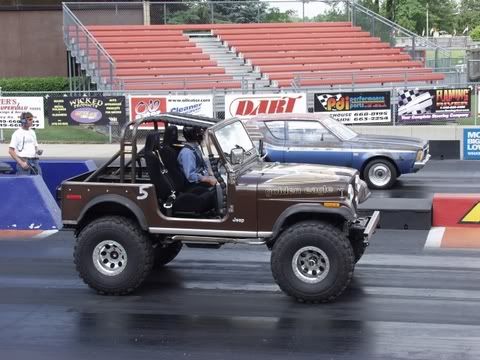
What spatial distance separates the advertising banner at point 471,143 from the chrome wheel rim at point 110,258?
1430 cm

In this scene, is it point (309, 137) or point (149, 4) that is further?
point (149, 4)

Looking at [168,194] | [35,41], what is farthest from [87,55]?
[168,194]

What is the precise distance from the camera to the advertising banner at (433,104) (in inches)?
997

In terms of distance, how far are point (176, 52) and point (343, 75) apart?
22.5ft

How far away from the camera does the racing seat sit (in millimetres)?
8438

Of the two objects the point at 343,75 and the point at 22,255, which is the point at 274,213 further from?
the point at 343,75

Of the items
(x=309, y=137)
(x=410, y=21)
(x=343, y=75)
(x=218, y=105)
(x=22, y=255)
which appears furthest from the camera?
(x=410, y=21)

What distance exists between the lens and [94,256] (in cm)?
857

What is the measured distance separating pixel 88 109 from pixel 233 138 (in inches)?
662

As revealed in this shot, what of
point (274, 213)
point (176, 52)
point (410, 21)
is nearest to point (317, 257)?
point (274, 213)

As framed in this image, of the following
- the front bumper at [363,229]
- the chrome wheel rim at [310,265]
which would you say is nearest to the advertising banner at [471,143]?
the front bumper at [363,229]

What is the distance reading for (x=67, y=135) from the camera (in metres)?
27.7

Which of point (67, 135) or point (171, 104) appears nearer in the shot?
point (171, 104)

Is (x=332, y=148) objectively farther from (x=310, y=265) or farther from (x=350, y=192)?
(x=310, y=265)
